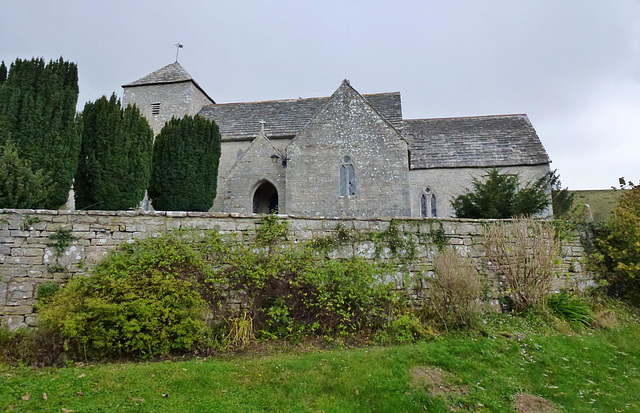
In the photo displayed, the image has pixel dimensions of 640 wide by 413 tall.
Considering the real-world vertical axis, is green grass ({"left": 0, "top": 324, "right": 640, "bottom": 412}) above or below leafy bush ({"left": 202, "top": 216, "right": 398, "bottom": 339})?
below

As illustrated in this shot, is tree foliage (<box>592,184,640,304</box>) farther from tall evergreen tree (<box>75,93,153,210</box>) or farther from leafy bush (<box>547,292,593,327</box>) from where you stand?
tall evergreen tree (<box>75,93,153,210</box>)

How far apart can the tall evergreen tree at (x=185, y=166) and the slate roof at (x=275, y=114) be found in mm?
5527

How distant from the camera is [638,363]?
7.36m

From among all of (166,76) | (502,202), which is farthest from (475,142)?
(166,76)

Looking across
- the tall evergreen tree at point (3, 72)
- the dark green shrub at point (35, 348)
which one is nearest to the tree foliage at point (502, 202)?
the dark green shrub at point (35, 348)

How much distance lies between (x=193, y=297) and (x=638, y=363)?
28.2ft

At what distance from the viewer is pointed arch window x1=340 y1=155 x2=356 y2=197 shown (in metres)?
17.0

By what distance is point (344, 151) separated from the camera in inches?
675

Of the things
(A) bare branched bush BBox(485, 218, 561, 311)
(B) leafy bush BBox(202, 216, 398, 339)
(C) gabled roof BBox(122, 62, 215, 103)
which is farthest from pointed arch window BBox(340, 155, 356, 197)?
(C) gabled roof BBox(122, 62, 215, 103)

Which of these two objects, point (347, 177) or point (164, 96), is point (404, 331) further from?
point (164, 96)

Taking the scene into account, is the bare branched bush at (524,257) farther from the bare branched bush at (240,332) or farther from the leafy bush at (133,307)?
the leafy bush at (133,307)

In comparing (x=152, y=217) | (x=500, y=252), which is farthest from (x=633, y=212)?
(x=152, y=217)

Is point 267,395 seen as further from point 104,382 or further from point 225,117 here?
point 225,117

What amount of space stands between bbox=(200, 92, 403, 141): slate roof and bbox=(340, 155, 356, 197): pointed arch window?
4.80 m
